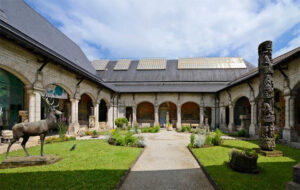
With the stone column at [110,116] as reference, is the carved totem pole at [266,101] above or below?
above

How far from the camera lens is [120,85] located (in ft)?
78.6

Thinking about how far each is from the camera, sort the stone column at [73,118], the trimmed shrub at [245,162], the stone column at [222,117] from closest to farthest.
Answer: the trimmed shrub at [245,162] → the stone column at [73,118] → the stone column at [222,117]

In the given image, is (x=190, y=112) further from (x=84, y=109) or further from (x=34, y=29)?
(x=34, y=29)

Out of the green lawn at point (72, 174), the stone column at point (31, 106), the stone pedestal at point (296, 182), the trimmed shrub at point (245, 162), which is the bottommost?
the green lawn at point (72, 174)

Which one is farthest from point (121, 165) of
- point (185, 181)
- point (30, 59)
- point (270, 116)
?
point (30, 59)

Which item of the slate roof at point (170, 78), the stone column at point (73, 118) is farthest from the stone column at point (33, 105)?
the slate roof at point (170, 78)

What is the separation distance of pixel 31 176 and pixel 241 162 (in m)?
6.18

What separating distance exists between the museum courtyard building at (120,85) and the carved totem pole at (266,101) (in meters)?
2.13

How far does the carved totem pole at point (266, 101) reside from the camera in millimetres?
6559

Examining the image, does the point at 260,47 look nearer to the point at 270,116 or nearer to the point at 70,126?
the point at 270,116

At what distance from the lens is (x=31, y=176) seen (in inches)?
167

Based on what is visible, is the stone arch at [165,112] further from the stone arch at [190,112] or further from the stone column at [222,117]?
the stone column at [222,117]

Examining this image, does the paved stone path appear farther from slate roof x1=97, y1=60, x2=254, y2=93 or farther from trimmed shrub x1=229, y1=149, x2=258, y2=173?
slate roof x1=97, y1=60, x2=254, y2=93

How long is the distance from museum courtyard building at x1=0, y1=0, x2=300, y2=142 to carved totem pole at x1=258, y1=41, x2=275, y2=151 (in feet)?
6.97
